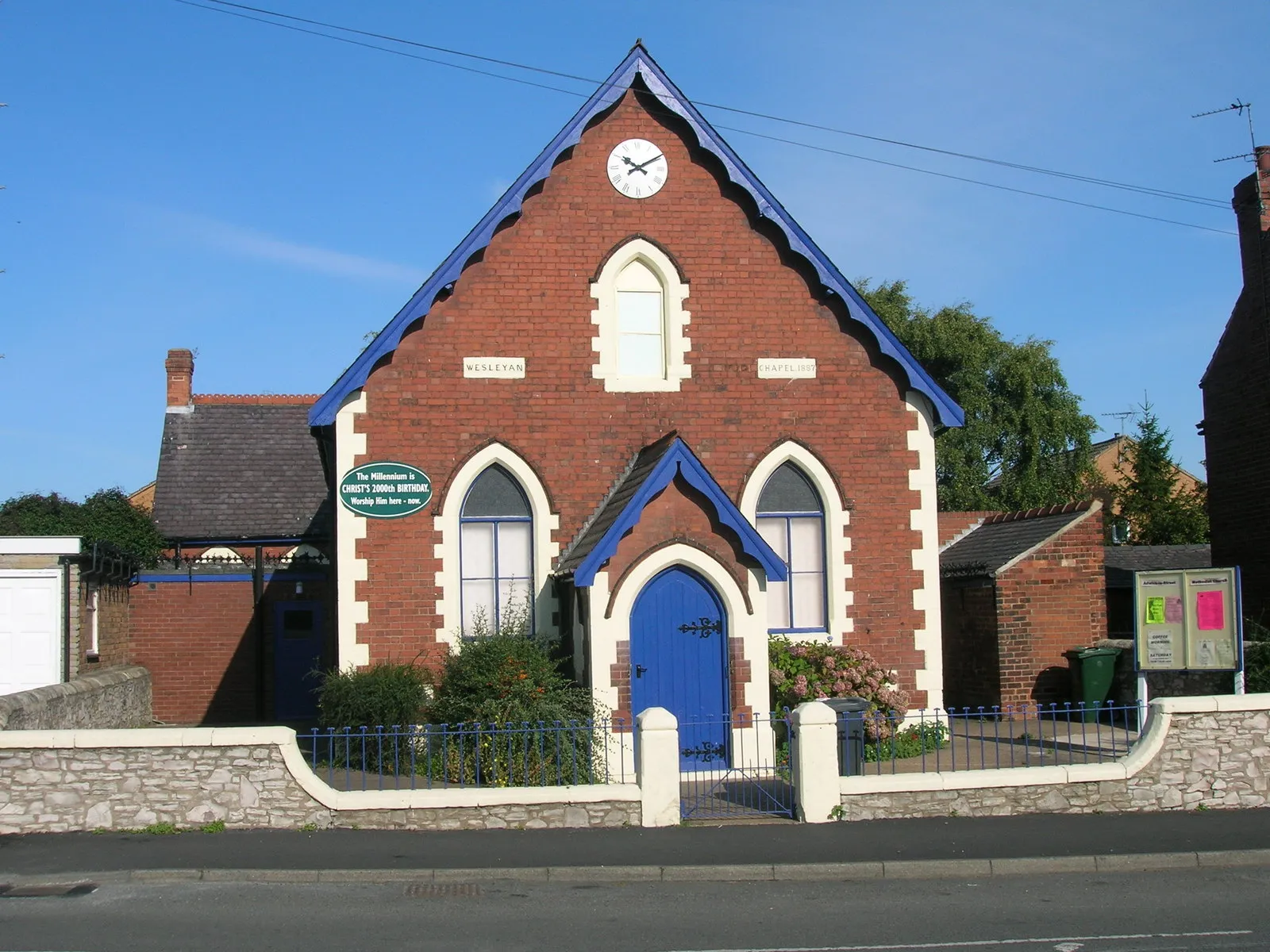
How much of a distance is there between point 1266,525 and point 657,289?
37.4 feet

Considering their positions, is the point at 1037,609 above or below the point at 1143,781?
above

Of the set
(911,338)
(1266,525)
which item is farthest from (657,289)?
(911,338)

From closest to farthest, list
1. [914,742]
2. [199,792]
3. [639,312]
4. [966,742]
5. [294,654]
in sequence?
[199,792], [966,742], [914,742], [639,312], [294,654]

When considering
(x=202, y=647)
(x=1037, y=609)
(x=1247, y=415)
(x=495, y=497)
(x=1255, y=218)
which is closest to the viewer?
(x=495, y=497)

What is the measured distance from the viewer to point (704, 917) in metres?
8.95

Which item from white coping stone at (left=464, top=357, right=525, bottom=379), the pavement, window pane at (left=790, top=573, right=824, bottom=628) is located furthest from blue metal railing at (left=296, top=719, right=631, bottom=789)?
white coping stone at (left=464, top=357, right=525, bottom=379)

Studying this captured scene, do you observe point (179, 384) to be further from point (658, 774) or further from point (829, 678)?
point (658, 774)

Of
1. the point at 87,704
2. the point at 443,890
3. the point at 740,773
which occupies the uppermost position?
the point at 87,704

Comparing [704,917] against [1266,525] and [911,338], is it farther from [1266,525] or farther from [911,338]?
[911,338]

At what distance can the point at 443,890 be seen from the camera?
985 cm

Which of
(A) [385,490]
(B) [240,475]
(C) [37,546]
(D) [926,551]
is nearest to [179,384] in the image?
(B) [240,475]

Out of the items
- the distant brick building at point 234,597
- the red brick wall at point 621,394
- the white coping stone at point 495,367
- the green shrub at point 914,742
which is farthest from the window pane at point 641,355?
the distant brick building at point 234,597

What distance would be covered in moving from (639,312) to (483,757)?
6.53 metres

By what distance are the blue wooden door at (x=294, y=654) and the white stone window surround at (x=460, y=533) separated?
9227 mm
